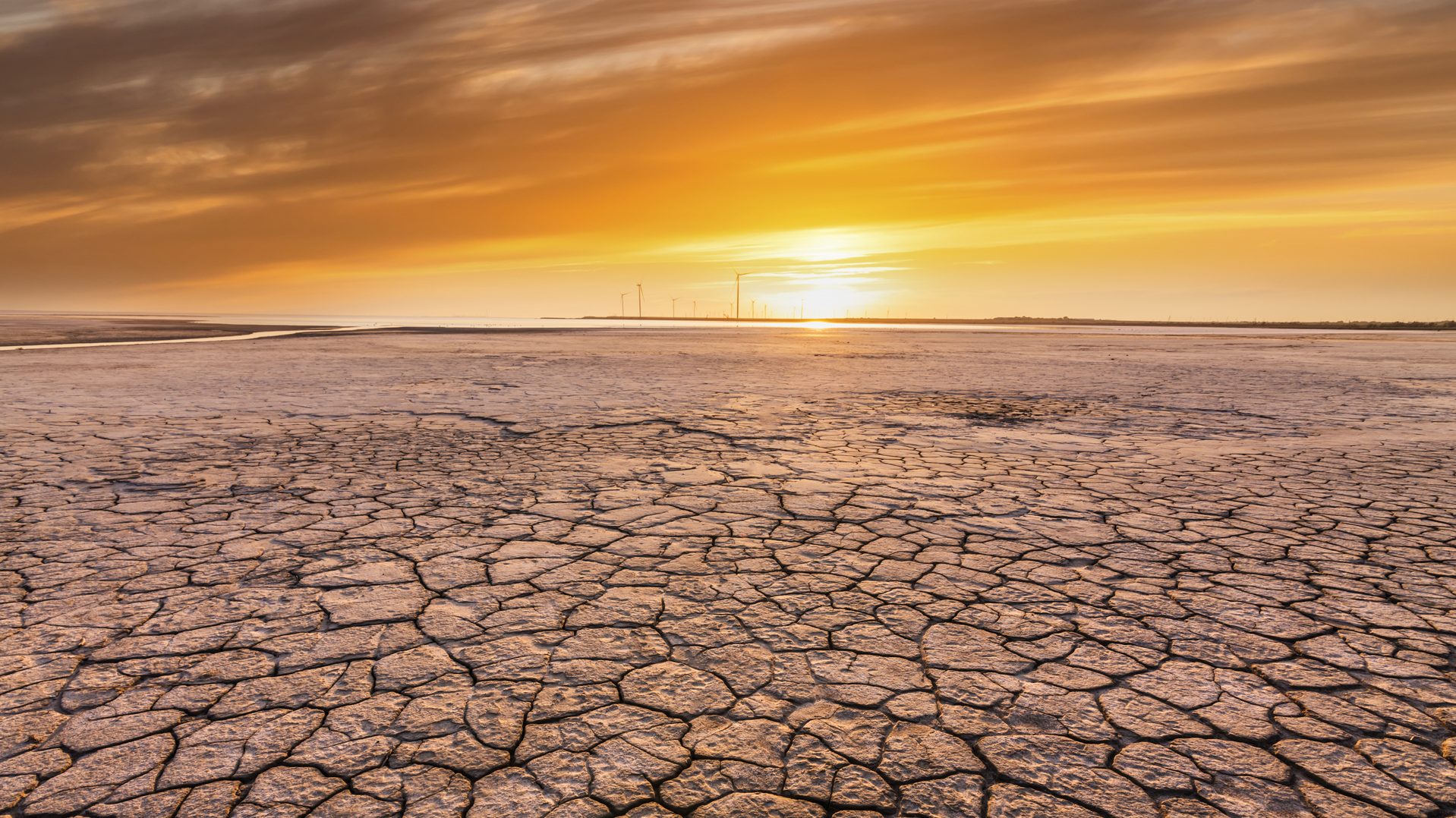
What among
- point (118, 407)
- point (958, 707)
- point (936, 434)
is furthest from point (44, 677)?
point (118, 407)

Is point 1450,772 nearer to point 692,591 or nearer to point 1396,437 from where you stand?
point 692,591

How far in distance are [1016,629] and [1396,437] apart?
6378 mm

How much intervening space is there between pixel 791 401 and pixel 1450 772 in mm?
7577

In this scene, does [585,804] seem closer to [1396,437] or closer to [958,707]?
[958,707]

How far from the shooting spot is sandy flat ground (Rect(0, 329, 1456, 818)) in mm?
1893

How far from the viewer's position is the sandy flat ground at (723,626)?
189 centimetres

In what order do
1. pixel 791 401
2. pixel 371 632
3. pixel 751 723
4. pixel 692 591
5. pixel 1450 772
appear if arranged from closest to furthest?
pixel 1450 772
pixel 751 723
pixel 371 632
pixel 692 591
pixel 791 401

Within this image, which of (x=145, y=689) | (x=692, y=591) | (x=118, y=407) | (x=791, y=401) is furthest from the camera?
(x=791, y=401)

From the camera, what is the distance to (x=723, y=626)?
2.76 m

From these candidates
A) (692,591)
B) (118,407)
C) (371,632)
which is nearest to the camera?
(371,632)

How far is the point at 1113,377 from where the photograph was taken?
→ 12.9 metres

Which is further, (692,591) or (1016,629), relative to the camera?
(692,591)

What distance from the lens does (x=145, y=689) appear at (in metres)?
2.29

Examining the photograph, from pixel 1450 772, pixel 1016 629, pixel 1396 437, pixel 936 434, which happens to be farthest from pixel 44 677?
pixel 1396 437
